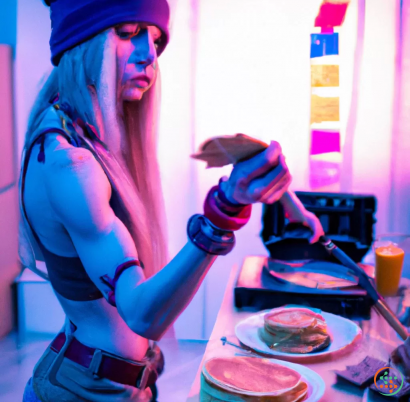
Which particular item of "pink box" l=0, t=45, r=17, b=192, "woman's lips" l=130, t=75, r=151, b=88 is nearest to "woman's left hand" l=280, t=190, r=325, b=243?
"woman's lips" l=130, t=75, r=151, b=88

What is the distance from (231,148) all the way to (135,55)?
1.27ft

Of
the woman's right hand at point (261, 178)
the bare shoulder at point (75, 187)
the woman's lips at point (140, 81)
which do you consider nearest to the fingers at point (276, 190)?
the woman's right hand at point (261, 178)

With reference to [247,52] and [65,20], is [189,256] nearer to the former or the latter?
[65,20]

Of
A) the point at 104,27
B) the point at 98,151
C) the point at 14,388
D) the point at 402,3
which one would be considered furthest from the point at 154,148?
the point at 402,3

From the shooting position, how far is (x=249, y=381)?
0.72 m

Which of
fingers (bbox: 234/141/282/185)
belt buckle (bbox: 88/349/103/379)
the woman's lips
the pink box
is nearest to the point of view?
fingers (bbox: 234/141/282/185)

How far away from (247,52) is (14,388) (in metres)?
1.25

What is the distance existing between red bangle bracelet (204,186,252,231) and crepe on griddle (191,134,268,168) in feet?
0.18

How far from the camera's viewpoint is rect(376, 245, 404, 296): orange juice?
4.32 ft

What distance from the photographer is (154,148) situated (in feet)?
3.66

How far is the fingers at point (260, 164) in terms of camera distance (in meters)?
0.62

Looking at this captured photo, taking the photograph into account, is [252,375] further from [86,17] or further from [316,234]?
[86,17]

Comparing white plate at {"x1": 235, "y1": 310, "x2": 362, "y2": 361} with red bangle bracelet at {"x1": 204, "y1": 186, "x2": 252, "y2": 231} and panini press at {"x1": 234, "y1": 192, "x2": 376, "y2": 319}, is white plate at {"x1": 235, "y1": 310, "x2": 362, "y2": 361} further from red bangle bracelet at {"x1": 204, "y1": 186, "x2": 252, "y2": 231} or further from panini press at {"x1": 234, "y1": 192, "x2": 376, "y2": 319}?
red bangle bracelet at {"x1": 204, "y1": 186, "x2": 252, "y2": 231}

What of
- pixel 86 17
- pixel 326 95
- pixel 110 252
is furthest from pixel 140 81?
pixel 326 95
